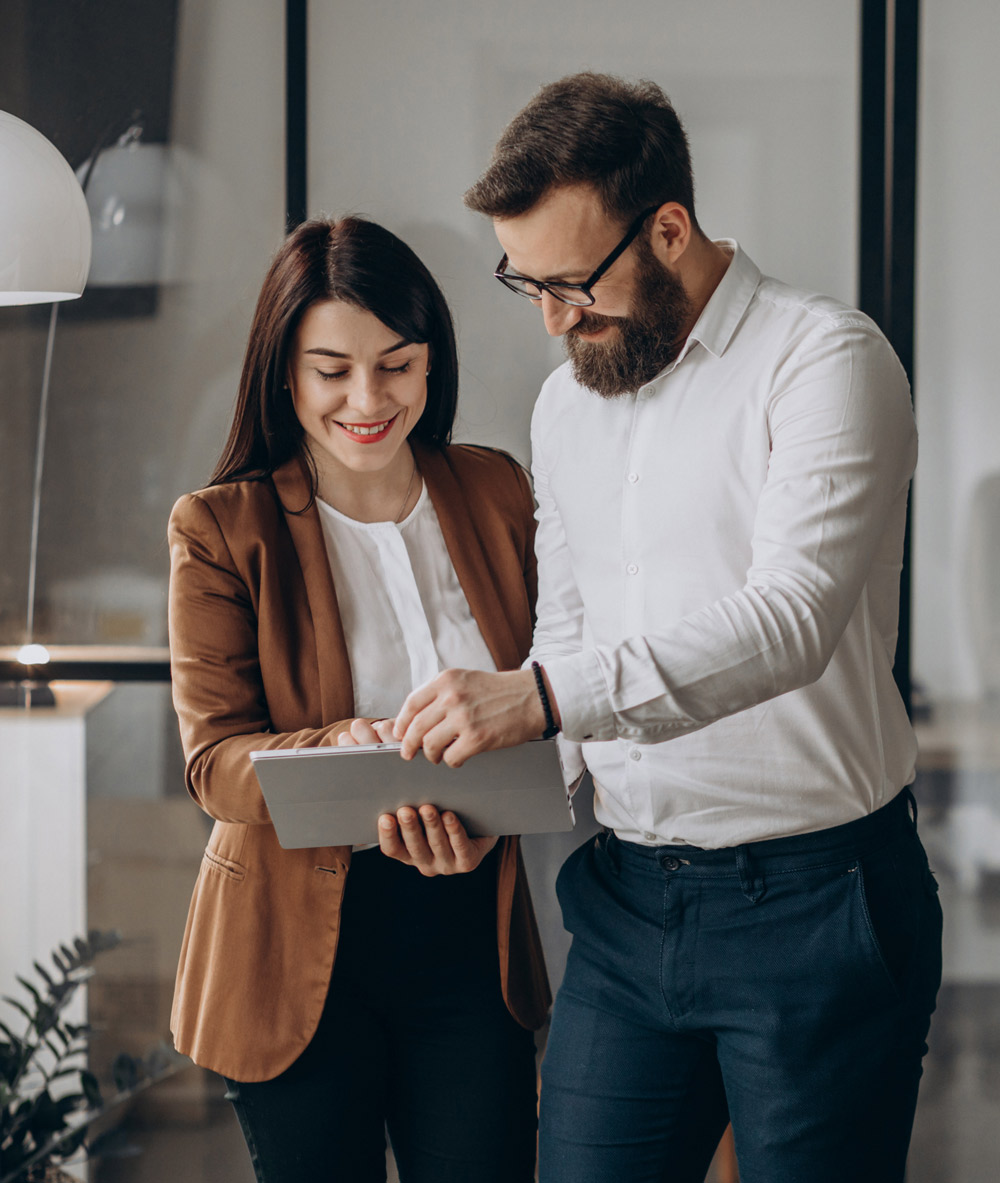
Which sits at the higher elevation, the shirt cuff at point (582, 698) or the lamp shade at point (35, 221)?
the lamp shade at point (35, 221)

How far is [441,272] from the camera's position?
2.21 metres

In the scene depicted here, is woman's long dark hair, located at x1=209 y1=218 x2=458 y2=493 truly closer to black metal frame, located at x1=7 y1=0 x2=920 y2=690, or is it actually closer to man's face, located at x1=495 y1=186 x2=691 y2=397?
man's face, located at x1=495 y1=186 x2=691 y2=397

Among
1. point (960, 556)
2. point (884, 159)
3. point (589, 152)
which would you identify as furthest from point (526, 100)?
point (960, 556)

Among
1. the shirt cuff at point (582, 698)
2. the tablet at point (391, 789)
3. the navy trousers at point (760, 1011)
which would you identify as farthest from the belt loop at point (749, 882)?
the shirt cuff at point (582, 698)

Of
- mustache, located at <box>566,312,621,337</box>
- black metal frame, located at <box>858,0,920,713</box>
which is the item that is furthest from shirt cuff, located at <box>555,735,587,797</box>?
black metal frame, located at <box>858,0,920,713</box>

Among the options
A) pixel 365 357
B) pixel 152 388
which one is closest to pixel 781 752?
pixel 365 357

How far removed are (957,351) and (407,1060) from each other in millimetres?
1630

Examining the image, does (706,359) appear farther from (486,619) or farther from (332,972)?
(332,972)

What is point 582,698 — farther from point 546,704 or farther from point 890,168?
point 890,168

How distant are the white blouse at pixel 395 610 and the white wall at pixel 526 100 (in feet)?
2.37

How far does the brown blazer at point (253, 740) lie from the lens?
4.79ft

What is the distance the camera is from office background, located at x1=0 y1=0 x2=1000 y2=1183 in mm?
2119

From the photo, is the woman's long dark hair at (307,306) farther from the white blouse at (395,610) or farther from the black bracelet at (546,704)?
the black bracelet at (546,704)

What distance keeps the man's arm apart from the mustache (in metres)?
0.22
